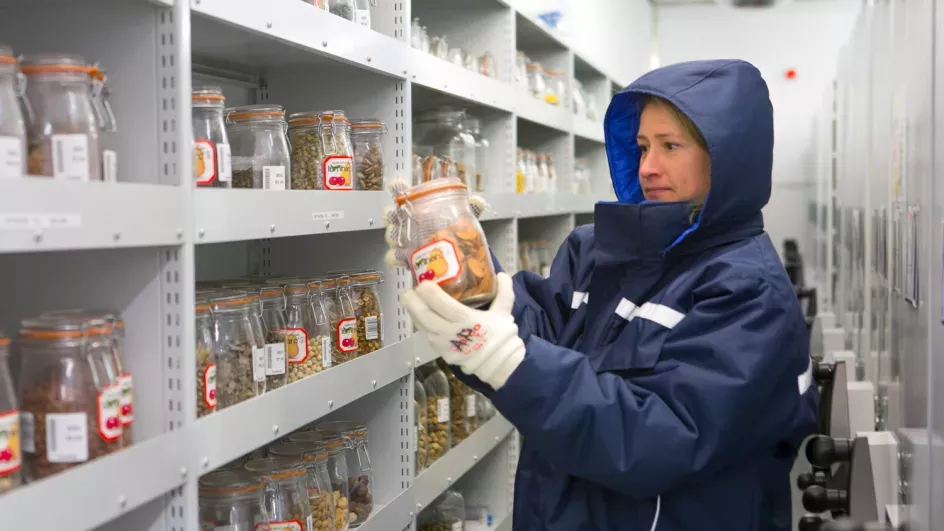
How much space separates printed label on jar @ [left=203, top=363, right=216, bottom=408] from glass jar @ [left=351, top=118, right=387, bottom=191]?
31.0 inches

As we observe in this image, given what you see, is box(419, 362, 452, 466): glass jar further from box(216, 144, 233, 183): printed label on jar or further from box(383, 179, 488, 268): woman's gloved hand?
box(216, 144, 233, 183): printed label on jar

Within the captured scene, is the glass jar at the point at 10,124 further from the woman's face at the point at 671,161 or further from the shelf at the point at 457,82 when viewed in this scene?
the shelf at the point at 457,82

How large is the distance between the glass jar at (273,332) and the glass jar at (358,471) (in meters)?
0.44

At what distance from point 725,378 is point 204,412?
938 mm

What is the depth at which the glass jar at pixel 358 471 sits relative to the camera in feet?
7.79

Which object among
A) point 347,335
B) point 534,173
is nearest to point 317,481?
point 347,335

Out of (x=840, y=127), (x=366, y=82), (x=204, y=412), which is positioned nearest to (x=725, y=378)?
(x=204, y=412)

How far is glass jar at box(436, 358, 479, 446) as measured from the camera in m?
3.12

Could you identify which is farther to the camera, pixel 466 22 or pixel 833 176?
pixel 833 176

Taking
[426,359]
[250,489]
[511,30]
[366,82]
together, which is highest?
[511,30]

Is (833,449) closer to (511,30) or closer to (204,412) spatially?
(204,412)

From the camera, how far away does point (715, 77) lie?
185 centimetres

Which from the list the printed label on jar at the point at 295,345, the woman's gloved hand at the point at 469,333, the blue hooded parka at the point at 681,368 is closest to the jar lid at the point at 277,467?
the printed label on jar at the point at 295,345

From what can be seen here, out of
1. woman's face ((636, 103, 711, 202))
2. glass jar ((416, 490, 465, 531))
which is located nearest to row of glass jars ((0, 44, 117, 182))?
woman's face ((636, 103, 711, 202))
